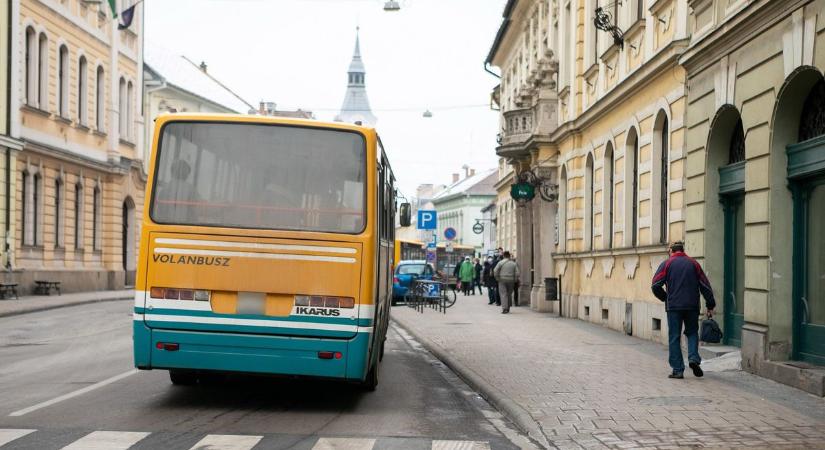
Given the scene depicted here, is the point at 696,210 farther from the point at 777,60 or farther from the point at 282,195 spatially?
the point at 282,195

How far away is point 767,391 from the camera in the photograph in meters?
11.8

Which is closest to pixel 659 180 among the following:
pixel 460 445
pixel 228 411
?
pixel 228 411

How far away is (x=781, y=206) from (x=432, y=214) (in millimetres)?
27989

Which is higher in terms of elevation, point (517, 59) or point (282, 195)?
point (517, 59)

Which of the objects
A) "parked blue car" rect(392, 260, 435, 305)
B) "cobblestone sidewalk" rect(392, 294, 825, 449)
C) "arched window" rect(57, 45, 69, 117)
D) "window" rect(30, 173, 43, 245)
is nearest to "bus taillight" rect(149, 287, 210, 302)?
"cobblestone sidewalk" rect(392, 294, 825, 449)

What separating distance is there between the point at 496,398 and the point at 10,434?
16.0 feet

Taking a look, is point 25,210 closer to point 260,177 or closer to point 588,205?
point 588,205

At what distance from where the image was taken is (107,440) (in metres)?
8.35

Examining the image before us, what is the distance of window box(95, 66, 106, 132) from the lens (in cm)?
4409

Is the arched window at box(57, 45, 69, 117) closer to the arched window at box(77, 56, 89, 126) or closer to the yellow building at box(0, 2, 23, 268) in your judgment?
the arched window at box(77, 56, 89, 126)

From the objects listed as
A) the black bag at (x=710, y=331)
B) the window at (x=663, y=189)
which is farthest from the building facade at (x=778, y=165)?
the window at (x=663, y=189)

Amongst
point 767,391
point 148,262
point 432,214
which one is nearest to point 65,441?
point 148,262

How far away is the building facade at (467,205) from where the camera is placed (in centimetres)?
11406

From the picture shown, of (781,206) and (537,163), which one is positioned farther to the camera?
(537,163)
